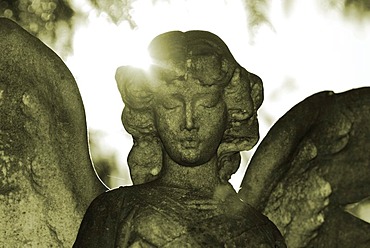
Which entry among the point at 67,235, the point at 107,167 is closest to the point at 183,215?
the point at 67,235

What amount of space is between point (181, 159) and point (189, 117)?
0.53 feet

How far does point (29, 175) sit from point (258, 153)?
0.87 metres

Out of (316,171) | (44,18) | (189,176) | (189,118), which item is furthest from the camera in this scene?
(44,18)

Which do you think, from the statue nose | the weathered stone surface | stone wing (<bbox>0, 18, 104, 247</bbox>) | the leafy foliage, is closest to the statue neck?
the weathered stone surface

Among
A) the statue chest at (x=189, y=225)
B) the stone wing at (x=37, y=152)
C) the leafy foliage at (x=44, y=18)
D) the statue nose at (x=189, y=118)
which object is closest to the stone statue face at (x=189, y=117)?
the statue nose at (x=189, y=118)

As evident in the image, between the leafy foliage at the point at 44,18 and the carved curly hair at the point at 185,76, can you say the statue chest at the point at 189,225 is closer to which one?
the carved curly hair at the point at 185,76

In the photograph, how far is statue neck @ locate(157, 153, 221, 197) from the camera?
5.11 meters

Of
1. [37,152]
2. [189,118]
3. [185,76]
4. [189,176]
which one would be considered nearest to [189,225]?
[189,176]

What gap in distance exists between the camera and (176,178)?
5.12 metres

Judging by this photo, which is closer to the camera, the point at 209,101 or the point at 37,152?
the point at 209,101

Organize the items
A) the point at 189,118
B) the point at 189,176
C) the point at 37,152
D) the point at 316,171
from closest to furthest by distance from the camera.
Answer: the point at 189,118
the point at 189,176
the point at 37,152
the point at 316,171

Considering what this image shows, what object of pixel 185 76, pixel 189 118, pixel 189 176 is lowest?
pixel 189 176

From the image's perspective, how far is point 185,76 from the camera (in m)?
4.97

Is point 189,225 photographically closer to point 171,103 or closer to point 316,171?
point 171,103
